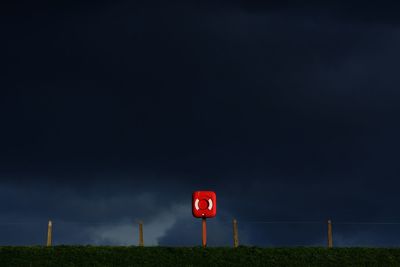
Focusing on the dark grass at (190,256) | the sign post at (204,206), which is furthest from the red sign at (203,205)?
the dark grass at (190,256)

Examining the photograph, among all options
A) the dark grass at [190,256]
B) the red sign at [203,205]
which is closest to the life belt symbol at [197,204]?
the red sign at [203,205]

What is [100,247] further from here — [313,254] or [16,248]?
[313,254]

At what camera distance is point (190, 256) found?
51375mm

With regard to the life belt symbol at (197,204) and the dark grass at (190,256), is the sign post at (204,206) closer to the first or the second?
the life belt symbol at (197,204)

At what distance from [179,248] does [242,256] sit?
13.9 ft

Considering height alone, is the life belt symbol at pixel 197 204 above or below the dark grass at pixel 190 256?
above

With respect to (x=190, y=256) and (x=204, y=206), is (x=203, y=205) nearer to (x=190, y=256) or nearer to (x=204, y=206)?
(x=204, y=206)

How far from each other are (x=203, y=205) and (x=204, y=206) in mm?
95

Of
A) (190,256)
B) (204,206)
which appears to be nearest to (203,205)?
(204,206)

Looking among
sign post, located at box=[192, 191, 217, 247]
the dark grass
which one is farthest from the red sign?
the dark grass

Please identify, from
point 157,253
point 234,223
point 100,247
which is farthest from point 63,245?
point 234,223

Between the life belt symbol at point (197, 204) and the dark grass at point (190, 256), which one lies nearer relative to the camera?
the dark grass at point (190, 256)

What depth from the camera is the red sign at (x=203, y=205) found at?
179 feet

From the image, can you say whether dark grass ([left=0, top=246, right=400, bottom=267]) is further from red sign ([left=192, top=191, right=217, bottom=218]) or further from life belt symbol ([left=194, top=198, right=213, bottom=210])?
life belt symbol ([left=194, top=198, right=213, bottom=210])
